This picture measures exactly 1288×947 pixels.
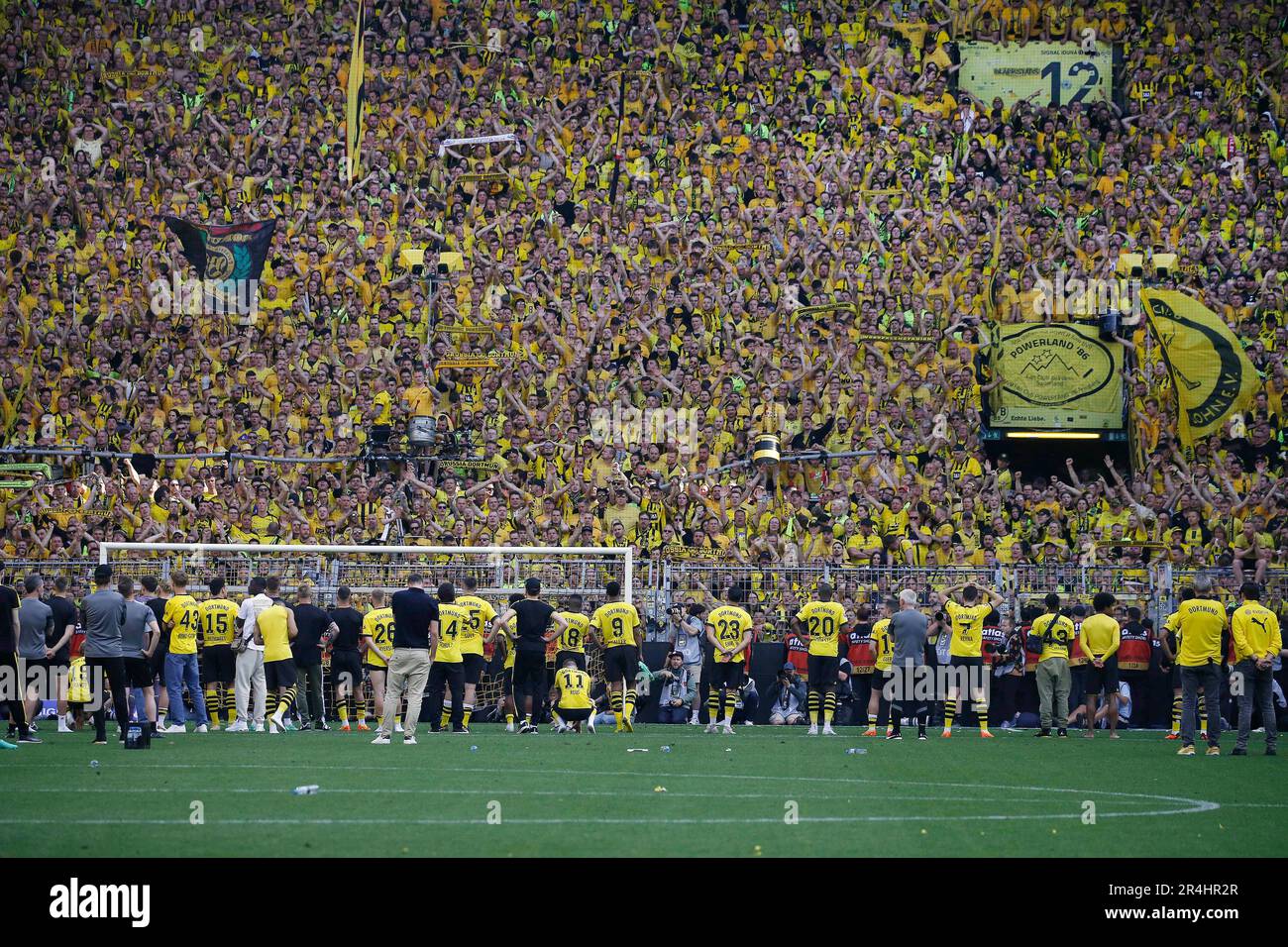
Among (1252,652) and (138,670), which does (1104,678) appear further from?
(138,670)

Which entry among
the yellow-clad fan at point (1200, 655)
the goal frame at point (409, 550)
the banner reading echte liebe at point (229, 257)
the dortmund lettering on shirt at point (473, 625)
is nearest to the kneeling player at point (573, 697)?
the dortmund lettering on shirt at point (473, 625)

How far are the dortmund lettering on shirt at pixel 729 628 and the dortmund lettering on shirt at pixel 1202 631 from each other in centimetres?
534

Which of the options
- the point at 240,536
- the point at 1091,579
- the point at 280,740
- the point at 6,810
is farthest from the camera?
the point at 240,536

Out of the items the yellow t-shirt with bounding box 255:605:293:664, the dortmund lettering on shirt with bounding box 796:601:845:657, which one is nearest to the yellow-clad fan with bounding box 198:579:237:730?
the yellow t-shirt with bounding box 255:605:293:664

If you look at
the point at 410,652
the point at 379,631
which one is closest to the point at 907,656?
the point at 410,652

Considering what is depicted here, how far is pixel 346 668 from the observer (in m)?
21.5

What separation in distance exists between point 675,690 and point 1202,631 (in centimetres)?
781

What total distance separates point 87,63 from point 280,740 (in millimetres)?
20664

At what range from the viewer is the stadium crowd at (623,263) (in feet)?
88.4

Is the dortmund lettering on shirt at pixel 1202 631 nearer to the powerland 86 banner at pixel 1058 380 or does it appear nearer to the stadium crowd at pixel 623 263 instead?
the stadium crowd at pixel 623 263

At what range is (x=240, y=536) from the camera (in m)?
26.5

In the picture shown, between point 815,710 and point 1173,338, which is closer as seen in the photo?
point 815,710
